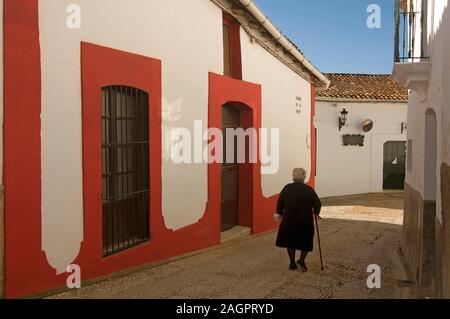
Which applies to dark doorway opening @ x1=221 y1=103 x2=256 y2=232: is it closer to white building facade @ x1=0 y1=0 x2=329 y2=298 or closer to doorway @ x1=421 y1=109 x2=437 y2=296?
white building facade @ x1=0 y1=0 x2=329 y2=298

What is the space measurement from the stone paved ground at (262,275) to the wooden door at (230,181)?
23.1 inches

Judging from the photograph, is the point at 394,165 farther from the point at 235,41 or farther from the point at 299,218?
the point at 299,218

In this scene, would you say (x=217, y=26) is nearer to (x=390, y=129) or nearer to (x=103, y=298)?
(x=103, y=298)

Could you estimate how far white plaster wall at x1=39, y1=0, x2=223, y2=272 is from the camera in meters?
4.77

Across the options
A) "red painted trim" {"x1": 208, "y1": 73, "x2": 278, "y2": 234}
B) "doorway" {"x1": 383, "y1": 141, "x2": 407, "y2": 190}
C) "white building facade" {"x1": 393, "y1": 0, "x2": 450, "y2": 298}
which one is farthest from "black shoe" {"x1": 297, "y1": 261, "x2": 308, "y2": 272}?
"doorway" {"x1": 383, "y1": 141, "x2": 407, "y2": 190}

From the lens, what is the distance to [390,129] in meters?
18.7

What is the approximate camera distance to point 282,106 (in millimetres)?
11242

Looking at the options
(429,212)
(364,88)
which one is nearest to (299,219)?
(429,212)

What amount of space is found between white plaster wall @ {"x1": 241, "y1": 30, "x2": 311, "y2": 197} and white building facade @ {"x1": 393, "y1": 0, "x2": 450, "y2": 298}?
2.92 m

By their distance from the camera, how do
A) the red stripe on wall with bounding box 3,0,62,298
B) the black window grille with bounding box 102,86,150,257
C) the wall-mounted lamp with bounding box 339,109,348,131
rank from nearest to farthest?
the red stripe on wall with bounding box 3,0,62,298 → the black window grille with bounding box 102,86,150,257 → the wall-mounted lamp with bounding box 339,109,348,131

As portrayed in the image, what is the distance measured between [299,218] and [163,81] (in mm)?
2561

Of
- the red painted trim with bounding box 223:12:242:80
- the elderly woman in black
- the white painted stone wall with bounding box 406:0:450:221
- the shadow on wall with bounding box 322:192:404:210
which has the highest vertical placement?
the red painted trim with bounding box 223:12:242:80
